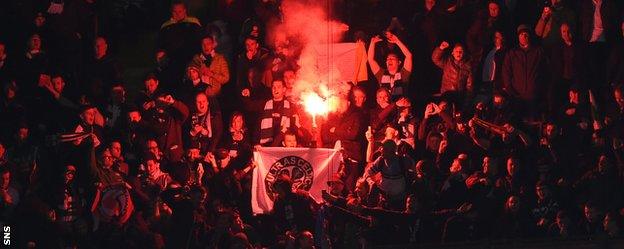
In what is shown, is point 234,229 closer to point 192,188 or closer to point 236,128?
point 192,188

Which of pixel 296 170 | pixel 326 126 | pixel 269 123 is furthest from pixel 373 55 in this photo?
pixel 296 170

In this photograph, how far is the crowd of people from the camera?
2061 centimetres

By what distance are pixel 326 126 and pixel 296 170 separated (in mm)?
703

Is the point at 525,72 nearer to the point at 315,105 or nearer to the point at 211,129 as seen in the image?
the point at 315,105

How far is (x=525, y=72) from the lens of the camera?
2241cm

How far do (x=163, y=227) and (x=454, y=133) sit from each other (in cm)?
363

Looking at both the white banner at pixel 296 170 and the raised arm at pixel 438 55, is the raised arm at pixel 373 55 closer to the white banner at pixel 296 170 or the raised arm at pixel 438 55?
the raised arm at pixel 438 55

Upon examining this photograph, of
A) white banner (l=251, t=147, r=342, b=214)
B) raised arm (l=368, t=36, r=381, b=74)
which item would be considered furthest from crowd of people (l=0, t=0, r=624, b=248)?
white banner (l=251, t=147, r=342, b=214)

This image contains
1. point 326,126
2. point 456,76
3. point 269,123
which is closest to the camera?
point 456,76

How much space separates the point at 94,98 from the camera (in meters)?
23.8

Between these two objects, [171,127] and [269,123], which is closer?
[269,123]

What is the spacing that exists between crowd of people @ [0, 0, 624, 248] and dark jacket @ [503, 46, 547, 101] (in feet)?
0.06

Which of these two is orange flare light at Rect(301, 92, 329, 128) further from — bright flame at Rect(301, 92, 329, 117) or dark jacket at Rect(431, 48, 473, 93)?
dark jacket at Rect(431, 48, 473, 93)

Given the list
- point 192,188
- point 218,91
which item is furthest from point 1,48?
point 192,188
